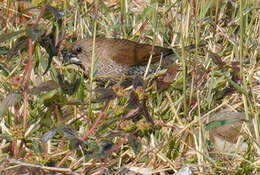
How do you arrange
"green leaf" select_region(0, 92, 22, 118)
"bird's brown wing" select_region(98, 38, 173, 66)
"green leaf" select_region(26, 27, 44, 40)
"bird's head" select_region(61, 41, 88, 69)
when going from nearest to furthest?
"green leaf" select_region(26, 27, 44, 40) → "green leaf" select_region(0, 92, 22, 118) → "bird's brown wing" select_region(98, 38, 173, 66) → "bird's head" select_region(61, 41, 88, 69)

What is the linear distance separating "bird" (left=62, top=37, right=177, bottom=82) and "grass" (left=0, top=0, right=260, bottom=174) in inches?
5.5

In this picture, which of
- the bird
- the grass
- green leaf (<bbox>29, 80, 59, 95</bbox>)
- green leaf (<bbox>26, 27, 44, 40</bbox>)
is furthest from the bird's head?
green leaf (<bbox>26, 27, 44, 40</bbox>)

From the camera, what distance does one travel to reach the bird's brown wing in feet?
17.9

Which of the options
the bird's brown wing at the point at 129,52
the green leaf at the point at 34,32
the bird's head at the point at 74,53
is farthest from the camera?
the bird's head at the point at 74,53

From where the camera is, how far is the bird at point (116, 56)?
5.54 metres

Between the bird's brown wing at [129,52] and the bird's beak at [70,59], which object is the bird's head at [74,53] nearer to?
the bird's beak at [70,59]

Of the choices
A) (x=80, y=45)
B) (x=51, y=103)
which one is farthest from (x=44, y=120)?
(x=80, y=45)

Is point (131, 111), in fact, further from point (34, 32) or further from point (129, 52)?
point (129, 52)

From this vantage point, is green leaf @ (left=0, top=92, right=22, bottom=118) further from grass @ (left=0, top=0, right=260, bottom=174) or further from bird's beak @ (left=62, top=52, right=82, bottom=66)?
bird's beak @ (left=62, top=52, right=82, bottom=66)

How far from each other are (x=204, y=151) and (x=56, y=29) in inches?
38.0

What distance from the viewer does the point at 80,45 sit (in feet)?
19.1

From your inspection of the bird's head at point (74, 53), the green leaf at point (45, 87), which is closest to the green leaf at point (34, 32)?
the green leaf at point (45, 87)

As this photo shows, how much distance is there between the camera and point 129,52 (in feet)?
18.9

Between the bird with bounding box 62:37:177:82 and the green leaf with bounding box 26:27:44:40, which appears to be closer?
the green leaf with bounding box 26:27:44:40
